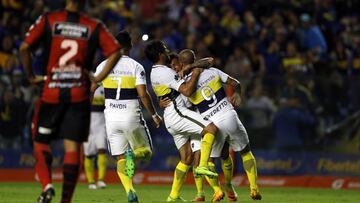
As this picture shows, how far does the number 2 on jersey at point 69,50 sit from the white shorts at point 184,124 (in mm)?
4847

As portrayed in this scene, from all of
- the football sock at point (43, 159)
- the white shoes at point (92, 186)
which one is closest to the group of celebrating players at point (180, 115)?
the football sock at point (43, 159)

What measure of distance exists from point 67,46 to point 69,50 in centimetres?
5

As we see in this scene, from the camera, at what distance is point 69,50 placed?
11.1 m

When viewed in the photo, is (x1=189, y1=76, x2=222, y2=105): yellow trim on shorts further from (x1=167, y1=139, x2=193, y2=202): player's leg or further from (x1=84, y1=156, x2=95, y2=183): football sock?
(x1=84, y1=156, x2=95, y2=183): football sock

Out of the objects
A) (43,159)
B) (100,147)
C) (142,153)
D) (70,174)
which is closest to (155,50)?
(142,153)

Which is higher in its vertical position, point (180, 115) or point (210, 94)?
point (210, 94)

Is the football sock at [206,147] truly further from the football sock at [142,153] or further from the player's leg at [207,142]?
the football sock at [142,153]

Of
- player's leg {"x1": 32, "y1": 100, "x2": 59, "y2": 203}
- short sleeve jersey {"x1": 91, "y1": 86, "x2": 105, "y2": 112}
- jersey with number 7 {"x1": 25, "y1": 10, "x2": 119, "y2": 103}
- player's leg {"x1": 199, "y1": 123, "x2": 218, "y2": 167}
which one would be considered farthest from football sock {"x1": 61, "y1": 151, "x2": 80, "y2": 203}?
short sleeve jersey {"x1": 91, "y1": 86, "x2": 105, "y2": 112}

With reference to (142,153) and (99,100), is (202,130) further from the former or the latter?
(99,100)

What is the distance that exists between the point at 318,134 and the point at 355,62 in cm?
315

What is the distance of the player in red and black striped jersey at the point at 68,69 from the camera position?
11.1m

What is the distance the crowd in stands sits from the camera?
24.1 meters

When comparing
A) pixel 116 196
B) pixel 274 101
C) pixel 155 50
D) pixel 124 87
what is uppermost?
pixel 155 50

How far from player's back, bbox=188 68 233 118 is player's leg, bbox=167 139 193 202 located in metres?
0.81
